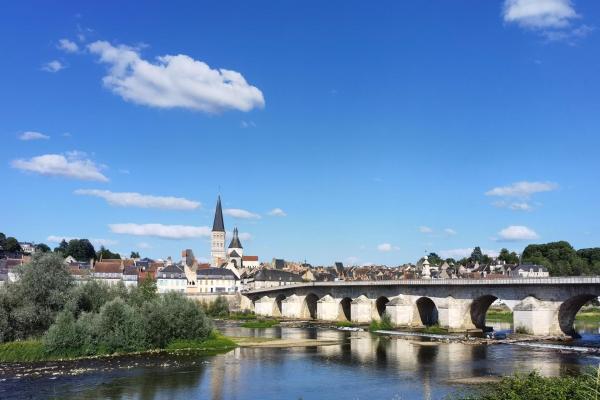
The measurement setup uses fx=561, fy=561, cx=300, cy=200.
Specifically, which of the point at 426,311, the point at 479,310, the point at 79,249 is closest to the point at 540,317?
the point at 479,310

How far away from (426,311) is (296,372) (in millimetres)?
32298

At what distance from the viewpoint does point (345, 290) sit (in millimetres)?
71125

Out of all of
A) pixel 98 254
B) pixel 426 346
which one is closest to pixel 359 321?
pixel 426 346

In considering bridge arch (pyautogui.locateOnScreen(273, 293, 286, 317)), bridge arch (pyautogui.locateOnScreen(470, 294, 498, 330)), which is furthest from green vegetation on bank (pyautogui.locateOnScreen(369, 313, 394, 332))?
bridge arch (pyautogui.locateOnScreen(273, 293, 286, 317))

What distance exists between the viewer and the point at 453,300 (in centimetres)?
5294

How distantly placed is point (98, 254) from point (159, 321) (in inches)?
4539

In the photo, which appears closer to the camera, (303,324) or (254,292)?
(303,324)

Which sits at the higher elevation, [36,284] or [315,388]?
[36,284]

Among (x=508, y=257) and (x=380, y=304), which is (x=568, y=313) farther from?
(x=508, y=257)

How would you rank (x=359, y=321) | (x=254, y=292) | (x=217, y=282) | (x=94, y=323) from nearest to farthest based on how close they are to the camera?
(x=94, y=323), (x=359, y=321), (x=254, y=292), (x=217, y=282)

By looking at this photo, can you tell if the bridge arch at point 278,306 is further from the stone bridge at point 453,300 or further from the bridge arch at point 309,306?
the bridge arch at point 309,306

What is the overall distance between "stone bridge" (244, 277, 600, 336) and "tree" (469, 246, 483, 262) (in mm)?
97155

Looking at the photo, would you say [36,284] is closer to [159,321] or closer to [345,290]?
[159,321]

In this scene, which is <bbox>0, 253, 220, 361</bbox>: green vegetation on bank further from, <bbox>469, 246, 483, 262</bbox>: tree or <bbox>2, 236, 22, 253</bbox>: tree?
<bbox>469, 246, 483, 262</bbox>: tree
